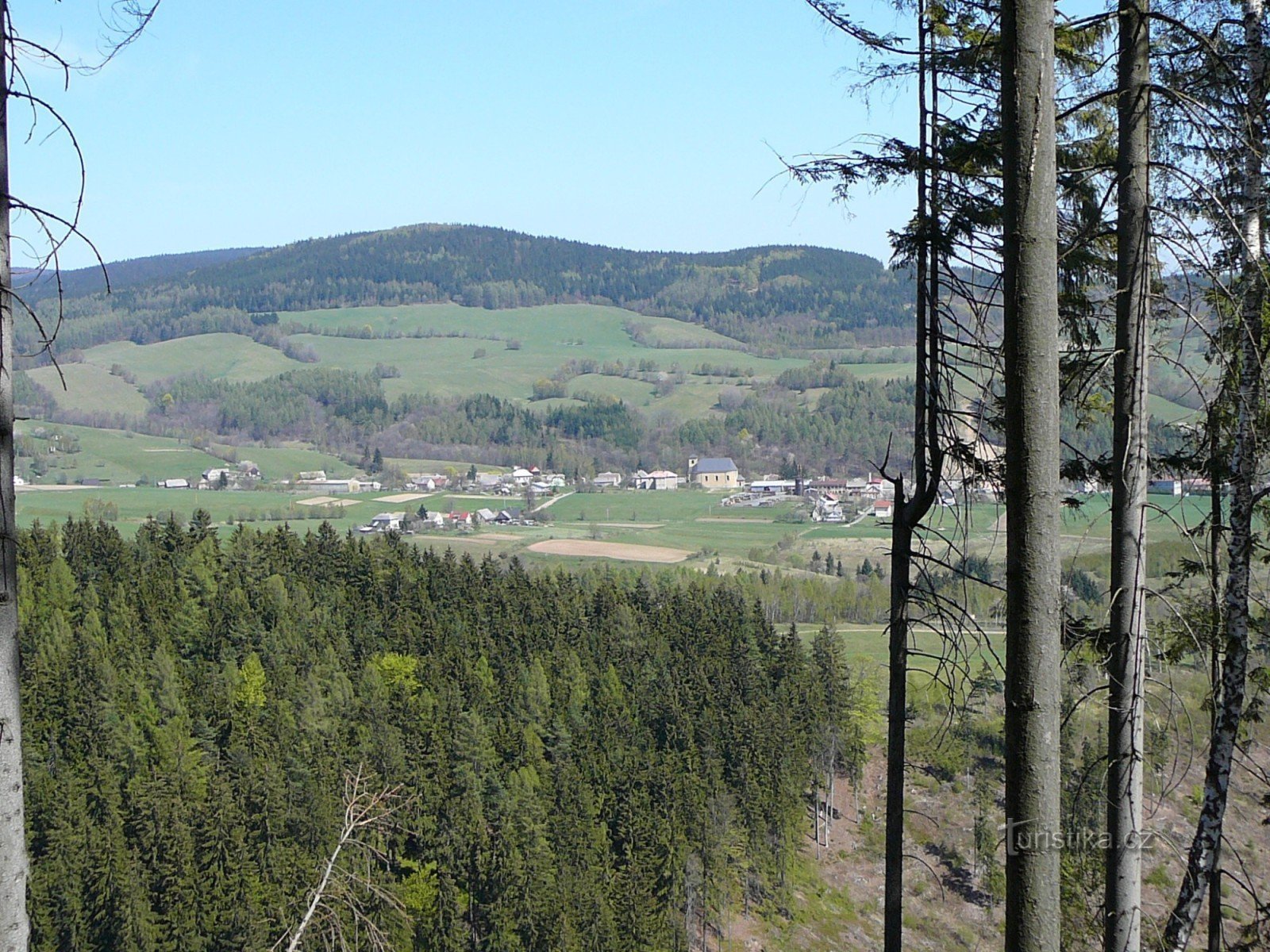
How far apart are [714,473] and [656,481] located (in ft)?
20.8

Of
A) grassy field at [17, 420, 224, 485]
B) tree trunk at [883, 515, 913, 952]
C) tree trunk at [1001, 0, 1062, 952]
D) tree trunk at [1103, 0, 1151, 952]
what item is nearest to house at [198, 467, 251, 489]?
grassy field at [17, 420, 224, 485]

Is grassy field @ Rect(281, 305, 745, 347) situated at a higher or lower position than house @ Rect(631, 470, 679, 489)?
higher

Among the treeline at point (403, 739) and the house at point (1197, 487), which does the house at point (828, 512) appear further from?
the house at point (1197, 487)

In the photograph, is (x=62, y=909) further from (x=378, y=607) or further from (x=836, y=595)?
(x=836, y=595)

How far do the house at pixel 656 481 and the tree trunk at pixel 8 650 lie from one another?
360 feet

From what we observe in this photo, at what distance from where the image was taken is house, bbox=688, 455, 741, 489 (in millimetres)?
113562

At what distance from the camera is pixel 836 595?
65.8 metres

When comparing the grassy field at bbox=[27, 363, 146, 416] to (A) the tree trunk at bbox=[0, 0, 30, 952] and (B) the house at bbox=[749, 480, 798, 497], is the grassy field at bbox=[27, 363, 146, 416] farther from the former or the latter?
(A) the tree trunk at bbox=[0, 0, 30, 952]

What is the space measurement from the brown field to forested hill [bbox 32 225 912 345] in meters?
84.8

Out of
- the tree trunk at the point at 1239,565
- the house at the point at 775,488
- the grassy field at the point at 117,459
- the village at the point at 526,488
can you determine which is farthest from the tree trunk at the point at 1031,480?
the house at the point at 775,488

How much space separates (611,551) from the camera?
75.5 m

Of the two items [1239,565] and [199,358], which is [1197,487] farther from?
[199,358]

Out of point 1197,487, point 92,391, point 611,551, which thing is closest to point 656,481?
point 611,551

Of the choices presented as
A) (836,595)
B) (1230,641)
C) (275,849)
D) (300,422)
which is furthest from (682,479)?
(1230,641)
